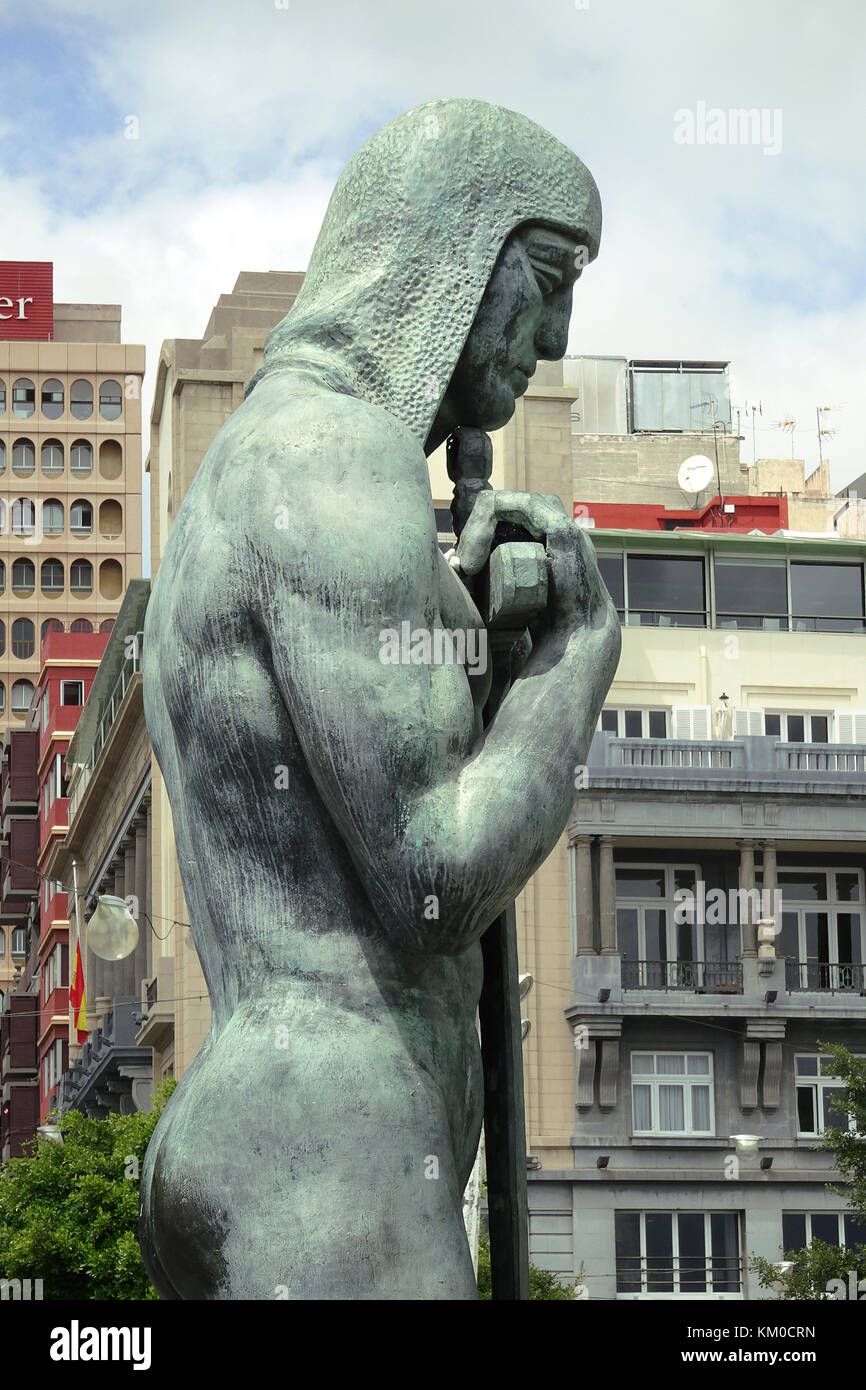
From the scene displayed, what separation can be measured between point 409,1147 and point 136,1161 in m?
28.8

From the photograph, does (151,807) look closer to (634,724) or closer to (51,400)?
(634,724)

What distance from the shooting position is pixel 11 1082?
9525cm

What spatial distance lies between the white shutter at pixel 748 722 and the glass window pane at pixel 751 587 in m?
3.57

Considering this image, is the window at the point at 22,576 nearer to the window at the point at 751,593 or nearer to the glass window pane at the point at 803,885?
the window at the point at 751,593

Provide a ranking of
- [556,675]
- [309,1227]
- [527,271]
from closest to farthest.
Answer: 1. [309,1227]
2. [556,675]
3. [527,271]

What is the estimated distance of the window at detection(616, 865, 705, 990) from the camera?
47.9 meters

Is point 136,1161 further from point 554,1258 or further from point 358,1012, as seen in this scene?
point 358,1012

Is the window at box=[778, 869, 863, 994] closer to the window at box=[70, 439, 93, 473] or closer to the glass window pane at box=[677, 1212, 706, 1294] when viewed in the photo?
the glass window pane at box=[677, 1212, 706, 1294]

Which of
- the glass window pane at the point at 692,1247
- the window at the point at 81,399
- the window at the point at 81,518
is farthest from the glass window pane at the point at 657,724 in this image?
the window at the point at 81,399

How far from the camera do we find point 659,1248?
4666 cm

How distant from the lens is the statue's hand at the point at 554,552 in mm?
3807

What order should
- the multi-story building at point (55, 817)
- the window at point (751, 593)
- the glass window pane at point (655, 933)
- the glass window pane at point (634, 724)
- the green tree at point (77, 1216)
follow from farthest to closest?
1. the multi-story building at point (55, 817)
2. the window at point (751, 593)
3. the glass window pane at point (634, 724)
4. the glass window pane at point (655, 933)
5. the green tree at point (77, 1216)

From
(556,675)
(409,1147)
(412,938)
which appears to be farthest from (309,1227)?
(556,675)

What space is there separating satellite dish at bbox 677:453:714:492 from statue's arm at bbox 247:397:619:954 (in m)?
57.0
